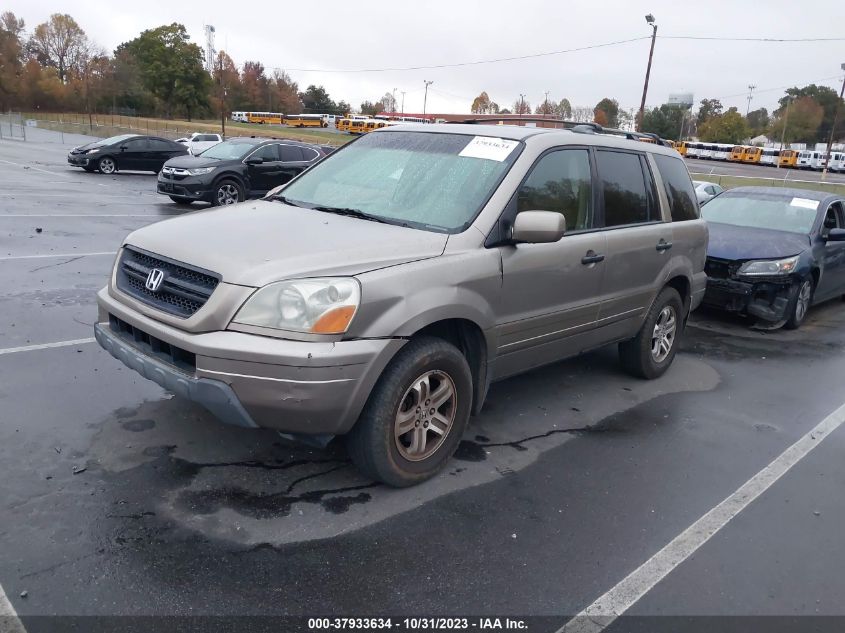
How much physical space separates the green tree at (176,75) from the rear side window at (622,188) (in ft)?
300

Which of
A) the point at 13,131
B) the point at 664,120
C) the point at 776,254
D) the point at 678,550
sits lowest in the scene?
the point at 678,550

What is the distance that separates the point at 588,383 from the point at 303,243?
3123 mm

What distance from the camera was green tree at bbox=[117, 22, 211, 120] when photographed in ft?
287

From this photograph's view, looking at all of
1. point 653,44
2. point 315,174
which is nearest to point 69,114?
point 653,44

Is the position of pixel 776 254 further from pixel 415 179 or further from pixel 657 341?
pixel 415 179

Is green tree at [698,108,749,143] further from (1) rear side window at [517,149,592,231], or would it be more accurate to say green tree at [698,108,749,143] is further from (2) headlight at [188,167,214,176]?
(1) rear side window at [517,149,592,231]

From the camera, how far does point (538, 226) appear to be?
12.5 feet

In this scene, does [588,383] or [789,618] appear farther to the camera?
[588,383]

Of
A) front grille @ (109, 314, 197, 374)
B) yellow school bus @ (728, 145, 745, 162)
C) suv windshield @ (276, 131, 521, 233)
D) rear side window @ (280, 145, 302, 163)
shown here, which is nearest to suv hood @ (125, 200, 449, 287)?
suv windshield @ (276, 131, 521, 233)

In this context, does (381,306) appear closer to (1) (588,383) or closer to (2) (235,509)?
(2) (235,509)

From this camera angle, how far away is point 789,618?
2.95m

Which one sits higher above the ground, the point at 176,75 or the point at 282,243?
the point at 176,75

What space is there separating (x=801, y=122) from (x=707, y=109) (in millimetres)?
26069

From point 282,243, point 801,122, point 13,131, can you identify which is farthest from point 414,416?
point 801,122
